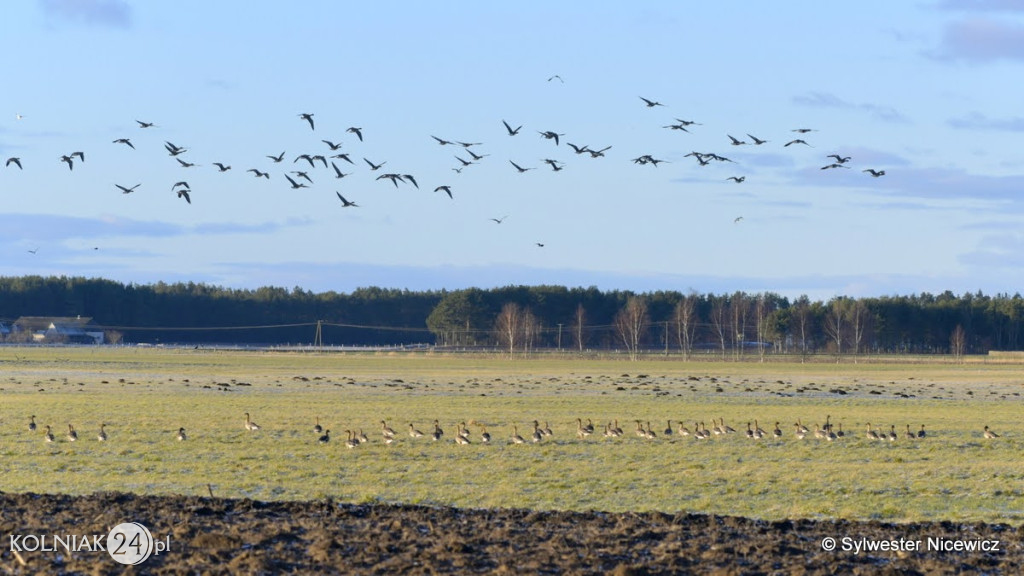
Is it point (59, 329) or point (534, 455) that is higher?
point (59, 329)

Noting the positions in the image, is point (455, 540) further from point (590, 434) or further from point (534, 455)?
point (590, 434)

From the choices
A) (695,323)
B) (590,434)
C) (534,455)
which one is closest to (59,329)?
(695,323)

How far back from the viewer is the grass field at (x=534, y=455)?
19.6m

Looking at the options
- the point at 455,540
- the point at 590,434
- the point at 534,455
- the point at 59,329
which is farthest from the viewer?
the point at 59,329

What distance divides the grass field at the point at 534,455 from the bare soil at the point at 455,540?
2091 mm

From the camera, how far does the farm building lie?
556 ft

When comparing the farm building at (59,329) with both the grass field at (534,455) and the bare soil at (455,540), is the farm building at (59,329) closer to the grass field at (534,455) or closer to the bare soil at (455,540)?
the grass field at (534,455)

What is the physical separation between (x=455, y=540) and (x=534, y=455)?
11.1 metres

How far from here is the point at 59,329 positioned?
17662 cm

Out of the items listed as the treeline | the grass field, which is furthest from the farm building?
the grass field

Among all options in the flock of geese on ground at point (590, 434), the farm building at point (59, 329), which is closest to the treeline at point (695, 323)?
the farm building at point (59, 329)

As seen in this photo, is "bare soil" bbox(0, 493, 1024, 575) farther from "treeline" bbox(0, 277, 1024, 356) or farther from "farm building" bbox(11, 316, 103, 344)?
"farm building" bbox(11, 316, 103, 344)

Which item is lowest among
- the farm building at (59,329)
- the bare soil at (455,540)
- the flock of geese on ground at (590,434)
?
the bare soil at (455,540)

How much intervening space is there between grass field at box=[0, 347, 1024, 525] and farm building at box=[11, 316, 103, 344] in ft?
412
